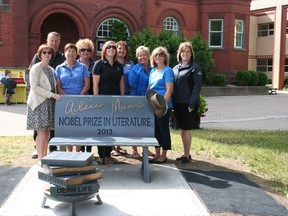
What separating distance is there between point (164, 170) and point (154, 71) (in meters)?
1.62

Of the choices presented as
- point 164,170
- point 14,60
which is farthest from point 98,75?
point 14,60

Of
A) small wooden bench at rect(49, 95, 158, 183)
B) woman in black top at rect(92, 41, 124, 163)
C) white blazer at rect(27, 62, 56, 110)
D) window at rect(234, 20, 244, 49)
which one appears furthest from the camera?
window at rect(234, 20, 244, 49)

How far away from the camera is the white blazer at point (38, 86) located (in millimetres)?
6367

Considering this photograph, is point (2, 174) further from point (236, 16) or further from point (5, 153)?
point (236, 16)

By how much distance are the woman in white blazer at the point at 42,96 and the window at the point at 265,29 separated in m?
38.5

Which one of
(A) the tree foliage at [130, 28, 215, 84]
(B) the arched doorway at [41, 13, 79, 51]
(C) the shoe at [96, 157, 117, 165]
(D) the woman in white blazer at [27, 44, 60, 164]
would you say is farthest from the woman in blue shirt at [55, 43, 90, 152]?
(B) the arched doorway at [41, 13, 79, 51]

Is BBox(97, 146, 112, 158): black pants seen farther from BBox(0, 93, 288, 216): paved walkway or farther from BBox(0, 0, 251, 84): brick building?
BBox(0, 0, 251, 84): brick building

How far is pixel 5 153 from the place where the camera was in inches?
310

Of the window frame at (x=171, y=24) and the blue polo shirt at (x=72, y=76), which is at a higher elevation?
the window frame at (x=171, y=24)

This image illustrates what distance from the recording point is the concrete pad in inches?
187

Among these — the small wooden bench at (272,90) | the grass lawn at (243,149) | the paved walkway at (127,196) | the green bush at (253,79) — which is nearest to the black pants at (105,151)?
the paved walkway at (127,196)

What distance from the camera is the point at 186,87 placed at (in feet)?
22.6

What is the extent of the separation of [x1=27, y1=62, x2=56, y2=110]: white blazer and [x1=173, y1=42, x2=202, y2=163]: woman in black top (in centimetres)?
212
